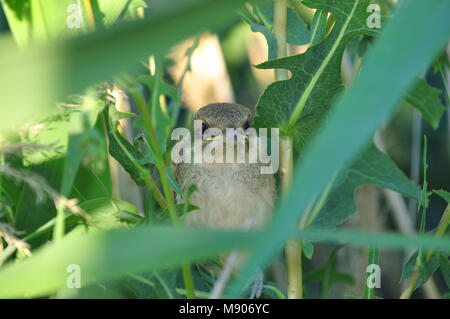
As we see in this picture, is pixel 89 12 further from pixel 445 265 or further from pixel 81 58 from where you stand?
pixel 445 265

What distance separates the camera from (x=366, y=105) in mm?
485

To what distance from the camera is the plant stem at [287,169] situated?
1104mm

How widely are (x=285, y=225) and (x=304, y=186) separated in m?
0.04

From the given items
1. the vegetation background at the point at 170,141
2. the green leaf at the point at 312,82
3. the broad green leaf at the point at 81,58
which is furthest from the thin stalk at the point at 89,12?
the broad green leaf at the point at 81,58

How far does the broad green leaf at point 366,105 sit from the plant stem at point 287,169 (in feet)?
1.99

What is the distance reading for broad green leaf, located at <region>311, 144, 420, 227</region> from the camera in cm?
99

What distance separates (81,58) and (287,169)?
703 millimetres

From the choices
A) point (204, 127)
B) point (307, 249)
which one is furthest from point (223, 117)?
point (307, 249)

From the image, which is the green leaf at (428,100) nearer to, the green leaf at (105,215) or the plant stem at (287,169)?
the plant stem at (287,169)

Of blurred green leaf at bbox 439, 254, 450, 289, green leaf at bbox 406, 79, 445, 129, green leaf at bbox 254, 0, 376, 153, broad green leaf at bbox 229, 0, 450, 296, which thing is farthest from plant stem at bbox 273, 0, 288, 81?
broad green leaf at bbox 229, 0, 450, 296

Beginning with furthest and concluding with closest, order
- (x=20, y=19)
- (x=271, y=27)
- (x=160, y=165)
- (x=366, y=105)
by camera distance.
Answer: (x=271, y=27)
(x=20, y=19)
(x=160, y=165)
(x=366, y=105)

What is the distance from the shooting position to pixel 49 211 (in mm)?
1031

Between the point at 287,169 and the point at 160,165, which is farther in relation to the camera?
the point at 287,169

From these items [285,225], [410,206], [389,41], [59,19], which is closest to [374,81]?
[389,41]
